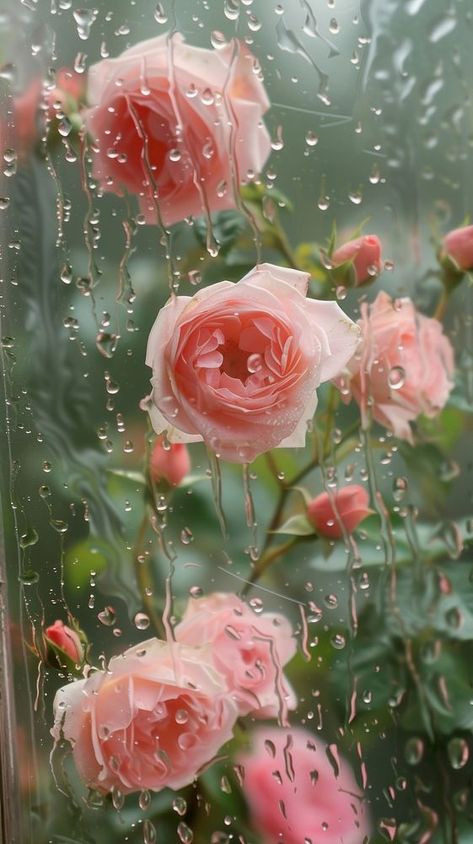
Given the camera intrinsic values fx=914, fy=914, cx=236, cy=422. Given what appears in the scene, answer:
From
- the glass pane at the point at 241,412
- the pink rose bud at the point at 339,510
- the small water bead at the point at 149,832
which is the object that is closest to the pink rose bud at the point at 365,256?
the glass pane at the point at 241,412

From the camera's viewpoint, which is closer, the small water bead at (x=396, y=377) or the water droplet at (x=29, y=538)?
the small water bead at (x=396, y=377)

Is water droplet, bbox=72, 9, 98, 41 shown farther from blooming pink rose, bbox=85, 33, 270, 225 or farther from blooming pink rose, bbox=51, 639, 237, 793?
blooming pink rose, bbox=51, 639, 237, 793

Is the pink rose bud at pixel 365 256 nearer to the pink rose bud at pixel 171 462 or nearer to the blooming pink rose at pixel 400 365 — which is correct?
the blooming pink rose at pixel 400 365

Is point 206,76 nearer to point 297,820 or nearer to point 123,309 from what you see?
point 123,309

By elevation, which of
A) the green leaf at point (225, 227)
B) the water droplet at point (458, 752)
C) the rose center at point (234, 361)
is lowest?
the water droplet at point (458, 752)

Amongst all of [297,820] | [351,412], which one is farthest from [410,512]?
[297,820]

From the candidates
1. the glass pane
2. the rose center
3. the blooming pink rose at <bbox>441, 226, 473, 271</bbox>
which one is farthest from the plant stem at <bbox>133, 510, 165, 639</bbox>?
the blooming pink rose at <bbox>441, 226, 473, 271</bbox>

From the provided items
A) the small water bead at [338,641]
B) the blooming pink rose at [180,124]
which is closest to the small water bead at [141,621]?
the small water bead at [338,641]

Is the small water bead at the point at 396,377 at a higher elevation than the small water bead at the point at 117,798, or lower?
higher
